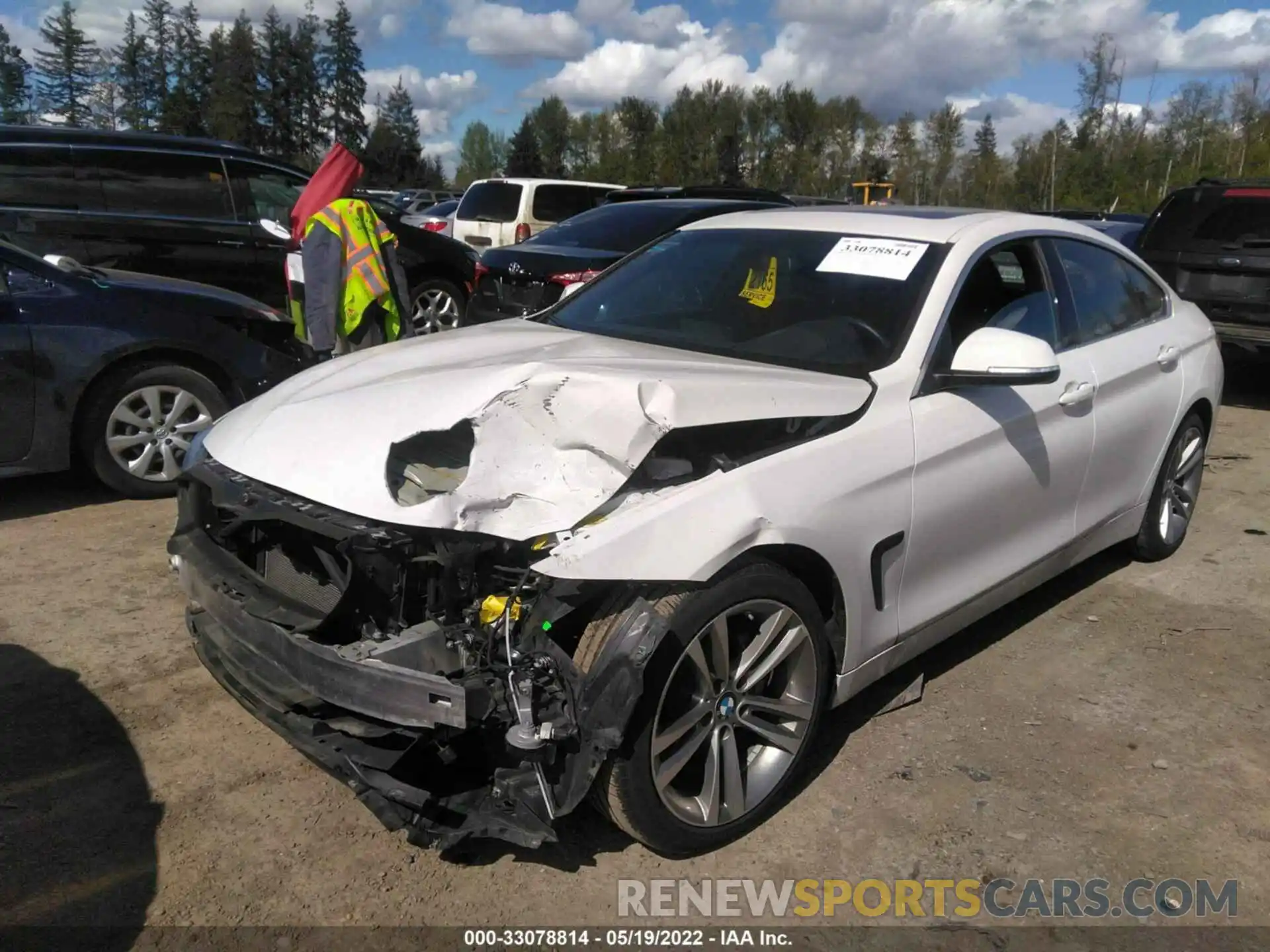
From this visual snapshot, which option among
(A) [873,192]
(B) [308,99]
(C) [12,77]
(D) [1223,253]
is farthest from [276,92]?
(D) [1223,253]

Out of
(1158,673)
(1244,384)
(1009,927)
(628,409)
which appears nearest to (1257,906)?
(1009,927)

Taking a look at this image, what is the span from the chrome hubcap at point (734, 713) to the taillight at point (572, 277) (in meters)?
4.90

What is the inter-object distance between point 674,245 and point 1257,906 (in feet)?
10.1

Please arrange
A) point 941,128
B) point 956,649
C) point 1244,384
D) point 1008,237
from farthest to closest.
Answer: point 941,128, point 1244,384, point 956,649, point 1008,237

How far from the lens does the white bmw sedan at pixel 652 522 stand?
8.22 ft

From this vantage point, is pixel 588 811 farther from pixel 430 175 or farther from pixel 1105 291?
pixel 430 175

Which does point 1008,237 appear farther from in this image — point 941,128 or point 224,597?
point 941,128

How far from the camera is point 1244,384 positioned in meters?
10.3

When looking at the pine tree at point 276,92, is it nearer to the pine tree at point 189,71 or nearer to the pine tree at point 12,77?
the pine tree at point 189,71

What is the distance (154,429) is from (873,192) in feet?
85.1

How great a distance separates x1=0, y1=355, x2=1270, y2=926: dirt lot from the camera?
2713 mm

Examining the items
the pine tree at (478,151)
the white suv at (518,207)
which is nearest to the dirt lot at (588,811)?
the white suv at (518,207)

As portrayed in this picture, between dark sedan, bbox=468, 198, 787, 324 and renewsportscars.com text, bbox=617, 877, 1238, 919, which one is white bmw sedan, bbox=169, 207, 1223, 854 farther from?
dark sedan, bbox=468, 198, 787, 324

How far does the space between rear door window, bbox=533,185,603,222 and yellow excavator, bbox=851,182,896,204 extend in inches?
157
